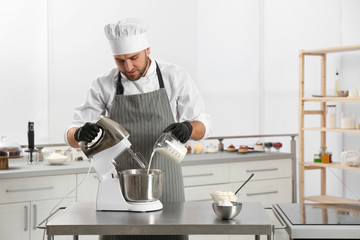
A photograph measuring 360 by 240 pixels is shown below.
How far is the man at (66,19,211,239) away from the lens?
2637 mm

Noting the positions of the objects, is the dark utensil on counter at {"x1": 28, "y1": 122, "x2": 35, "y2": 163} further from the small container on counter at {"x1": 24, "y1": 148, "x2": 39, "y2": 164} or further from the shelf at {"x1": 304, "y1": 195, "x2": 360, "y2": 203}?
the shelf at {"x1": 304, "y1": 195, "x2": 360, "y2": 203}

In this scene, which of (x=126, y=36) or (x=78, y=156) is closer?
(x=126, y=36)

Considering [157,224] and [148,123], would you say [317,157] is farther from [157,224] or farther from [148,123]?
[157,224]

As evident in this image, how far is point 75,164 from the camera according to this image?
4.04 metres

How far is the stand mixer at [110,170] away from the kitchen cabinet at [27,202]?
5.00ft

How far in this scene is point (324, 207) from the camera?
8.18ft

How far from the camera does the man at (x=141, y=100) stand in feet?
8.65

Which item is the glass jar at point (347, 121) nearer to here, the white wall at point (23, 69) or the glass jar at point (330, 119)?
the glass jar at point (330, 119)

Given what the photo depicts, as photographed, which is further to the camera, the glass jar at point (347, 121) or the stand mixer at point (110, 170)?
the glass jar at point (347, 121)

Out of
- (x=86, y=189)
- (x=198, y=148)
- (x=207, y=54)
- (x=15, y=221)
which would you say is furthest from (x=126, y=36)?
(x=207, y=54)

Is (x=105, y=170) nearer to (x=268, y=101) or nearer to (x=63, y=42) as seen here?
(x=63, y=42)

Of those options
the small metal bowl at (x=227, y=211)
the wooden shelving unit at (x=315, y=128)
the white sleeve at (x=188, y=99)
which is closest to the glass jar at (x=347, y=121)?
the wooden shelving unit at (x=315, y=128)

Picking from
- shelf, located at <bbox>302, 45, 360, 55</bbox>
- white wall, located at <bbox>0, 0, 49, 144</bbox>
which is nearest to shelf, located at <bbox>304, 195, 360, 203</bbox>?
shelf, located at <bbox>302, 45, 360, 55</bbox>

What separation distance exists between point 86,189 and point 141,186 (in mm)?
1718
